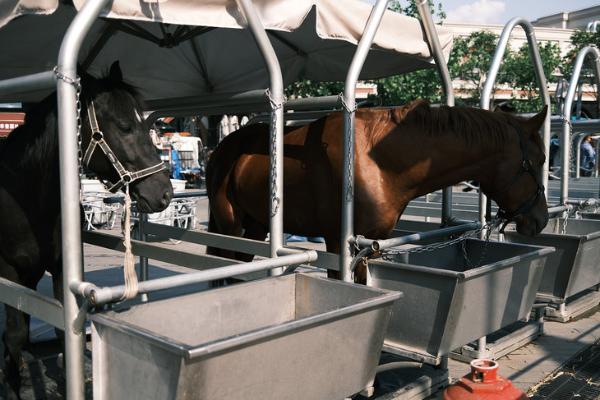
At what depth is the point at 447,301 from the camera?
255 centimetres

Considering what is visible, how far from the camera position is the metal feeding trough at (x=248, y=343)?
167 centimetres

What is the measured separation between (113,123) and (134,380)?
1.28 metres

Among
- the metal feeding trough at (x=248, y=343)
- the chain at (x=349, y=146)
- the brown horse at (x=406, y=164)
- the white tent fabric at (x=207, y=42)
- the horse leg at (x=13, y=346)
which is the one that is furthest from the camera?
the brown horse at (x=406, y=164)

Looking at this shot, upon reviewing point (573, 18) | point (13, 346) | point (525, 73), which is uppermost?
point (573, 18)

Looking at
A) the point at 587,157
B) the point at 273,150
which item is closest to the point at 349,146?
the point at 273,150

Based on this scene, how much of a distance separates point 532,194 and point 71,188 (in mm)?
2849

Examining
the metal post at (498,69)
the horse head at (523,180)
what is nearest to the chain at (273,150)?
the horse head at (523,180)

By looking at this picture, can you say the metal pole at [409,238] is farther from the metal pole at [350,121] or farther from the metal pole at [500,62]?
the metal pole at [500,62]

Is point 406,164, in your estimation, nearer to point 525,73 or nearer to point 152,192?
point 152,192

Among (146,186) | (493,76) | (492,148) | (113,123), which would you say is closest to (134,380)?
(146,186)

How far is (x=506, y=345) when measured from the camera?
4574 millimetres

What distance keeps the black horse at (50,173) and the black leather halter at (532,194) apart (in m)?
2.19

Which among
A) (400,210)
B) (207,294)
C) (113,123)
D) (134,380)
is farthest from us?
(400,210)

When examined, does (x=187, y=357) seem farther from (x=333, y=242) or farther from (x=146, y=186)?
(x=333, y=242)
